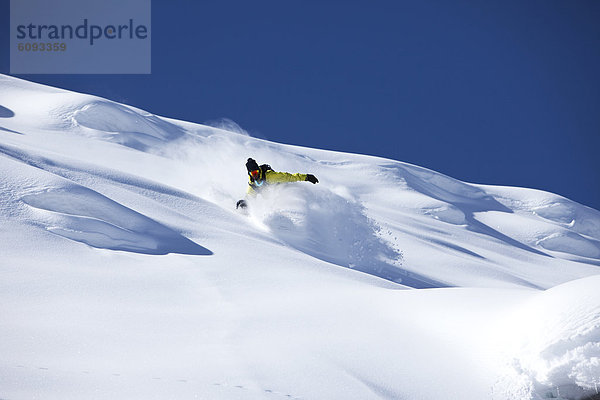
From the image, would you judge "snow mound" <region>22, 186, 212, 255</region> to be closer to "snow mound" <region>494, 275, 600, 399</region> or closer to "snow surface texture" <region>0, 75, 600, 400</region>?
"snow surface texture" <region>0, 75, 600, 400</region>

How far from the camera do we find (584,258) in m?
23.1

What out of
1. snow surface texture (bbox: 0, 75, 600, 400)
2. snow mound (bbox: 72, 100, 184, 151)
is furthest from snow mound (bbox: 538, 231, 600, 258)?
snow mound (bbox: 72, 100, 184, 151)

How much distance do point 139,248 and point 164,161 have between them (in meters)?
9.75

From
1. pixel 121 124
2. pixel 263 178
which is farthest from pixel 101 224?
pixel 121 124

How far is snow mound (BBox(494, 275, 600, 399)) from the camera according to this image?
371 centimetres

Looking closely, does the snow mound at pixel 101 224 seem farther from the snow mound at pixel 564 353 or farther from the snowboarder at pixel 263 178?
the snow mound at pixel 564 353

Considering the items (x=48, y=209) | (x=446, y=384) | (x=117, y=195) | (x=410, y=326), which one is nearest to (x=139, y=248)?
(x=48, y=209)

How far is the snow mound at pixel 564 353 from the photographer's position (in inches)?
146

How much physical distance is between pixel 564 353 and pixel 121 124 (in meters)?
18.0

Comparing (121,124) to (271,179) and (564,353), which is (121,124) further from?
(564,353)

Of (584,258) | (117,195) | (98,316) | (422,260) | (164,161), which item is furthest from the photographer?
(584,258)

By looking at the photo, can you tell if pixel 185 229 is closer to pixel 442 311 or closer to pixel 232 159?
pixel 442 311

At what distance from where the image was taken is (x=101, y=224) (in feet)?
22.1

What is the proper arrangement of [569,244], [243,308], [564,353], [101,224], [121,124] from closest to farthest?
1. [564,353]
2. [243,308]
3. [101,224]
4. [121,124]
5. [569,244]
